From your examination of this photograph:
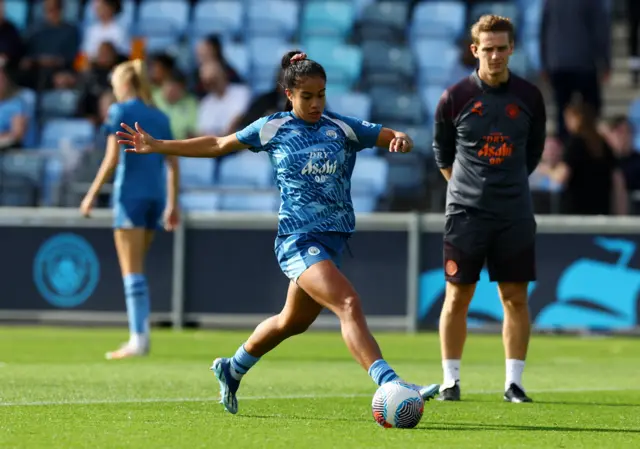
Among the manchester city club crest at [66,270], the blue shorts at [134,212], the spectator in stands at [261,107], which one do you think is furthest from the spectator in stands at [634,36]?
the blue shorts at [134,212]

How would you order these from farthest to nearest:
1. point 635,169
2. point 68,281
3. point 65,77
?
point 65,77 < point 635,169 < point 68,281

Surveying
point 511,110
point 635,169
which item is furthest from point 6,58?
point 511,110

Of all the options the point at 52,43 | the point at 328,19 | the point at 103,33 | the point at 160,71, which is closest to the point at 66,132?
the point at 160,71

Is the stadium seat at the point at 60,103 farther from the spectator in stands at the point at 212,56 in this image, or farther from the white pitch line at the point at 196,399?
the white pitch line at the point at 196,399

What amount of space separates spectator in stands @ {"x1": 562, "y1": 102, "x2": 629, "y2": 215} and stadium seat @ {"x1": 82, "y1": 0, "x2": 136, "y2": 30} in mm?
8059

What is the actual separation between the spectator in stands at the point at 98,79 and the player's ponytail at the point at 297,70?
12.3 meters

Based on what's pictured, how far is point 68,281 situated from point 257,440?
968cm

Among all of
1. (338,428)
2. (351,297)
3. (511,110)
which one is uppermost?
(511,110)

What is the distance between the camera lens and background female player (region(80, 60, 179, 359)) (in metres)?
11.1

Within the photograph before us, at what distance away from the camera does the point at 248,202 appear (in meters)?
17.0

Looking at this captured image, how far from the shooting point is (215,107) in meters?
18.8

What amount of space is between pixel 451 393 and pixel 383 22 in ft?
42.8

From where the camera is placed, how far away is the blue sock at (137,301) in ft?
36.8

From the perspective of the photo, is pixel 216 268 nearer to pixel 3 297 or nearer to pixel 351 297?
pixel 3 297
